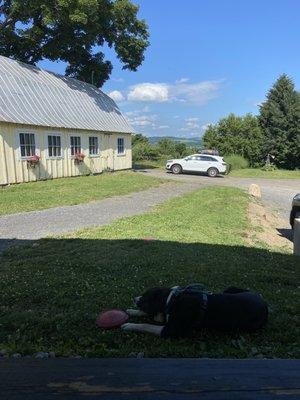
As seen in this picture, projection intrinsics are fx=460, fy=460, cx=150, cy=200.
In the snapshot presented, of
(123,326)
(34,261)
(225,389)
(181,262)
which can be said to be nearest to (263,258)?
(181,262)

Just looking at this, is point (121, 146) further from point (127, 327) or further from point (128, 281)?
point (127, 327)

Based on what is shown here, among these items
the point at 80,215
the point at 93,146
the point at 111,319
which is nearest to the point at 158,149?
the point at 93,146

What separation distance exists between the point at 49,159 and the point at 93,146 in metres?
5.04

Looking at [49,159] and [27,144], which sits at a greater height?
[27,144]

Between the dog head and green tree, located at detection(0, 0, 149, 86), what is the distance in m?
23.5

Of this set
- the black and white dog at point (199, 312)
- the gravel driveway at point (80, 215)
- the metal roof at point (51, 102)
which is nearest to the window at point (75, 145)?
the metal roof at point (51, 102)

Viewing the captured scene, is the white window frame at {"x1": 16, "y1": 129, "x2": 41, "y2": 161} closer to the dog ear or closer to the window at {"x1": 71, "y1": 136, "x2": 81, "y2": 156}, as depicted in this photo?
the window at {"x1": 71, "y1": 136, "x2": 81, "y2": 156}

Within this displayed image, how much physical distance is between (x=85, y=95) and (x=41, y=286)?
24.2 m

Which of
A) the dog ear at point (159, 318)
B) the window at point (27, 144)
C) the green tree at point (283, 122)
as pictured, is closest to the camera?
the dog ear at point (159, 318)

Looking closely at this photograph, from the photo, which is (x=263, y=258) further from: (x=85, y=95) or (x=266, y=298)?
(x=85, y=95)

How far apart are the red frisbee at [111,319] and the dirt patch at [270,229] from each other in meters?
6.86

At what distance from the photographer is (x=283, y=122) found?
1662 inches

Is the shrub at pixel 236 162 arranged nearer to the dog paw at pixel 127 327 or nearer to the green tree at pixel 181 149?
the green tree at pixel 181 149

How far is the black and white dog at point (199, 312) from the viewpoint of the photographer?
3.75 m
